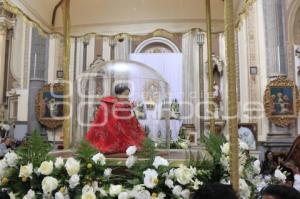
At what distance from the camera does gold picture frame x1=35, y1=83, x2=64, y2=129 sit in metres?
12.3

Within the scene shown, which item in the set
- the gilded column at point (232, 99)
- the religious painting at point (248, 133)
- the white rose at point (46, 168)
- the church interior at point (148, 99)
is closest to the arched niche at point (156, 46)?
the church interior at point (148, 99)

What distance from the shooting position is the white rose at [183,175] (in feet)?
9.34

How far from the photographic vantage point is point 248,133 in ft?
26.9

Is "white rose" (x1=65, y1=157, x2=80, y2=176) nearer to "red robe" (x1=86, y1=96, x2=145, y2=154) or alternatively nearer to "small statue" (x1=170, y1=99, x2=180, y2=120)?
"red robe" (x1=86, y1=96, x2=145, y2=154)

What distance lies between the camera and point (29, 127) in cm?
1224

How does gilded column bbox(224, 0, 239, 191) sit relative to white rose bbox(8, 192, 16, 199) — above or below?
above

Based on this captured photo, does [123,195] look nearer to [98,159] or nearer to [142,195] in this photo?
[142,195]

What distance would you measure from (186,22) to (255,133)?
9.65ft

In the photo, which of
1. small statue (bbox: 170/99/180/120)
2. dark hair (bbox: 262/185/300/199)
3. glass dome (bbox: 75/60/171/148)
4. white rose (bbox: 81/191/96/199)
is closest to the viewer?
dark hair (bbox: 262/185/300/199)

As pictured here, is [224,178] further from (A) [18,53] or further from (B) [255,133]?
(A) [18,53]

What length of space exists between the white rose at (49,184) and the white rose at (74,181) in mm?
113

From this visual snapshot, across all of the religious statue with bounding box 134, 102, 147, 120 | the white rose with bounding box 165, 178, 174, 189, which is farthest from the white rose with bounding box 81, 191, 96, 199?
the religious statue with bounding box 134, 102, 147, 120

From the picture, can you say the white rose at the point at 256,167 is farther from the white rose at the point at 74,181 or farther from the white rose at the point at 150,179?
the white rose at the point at 74,181

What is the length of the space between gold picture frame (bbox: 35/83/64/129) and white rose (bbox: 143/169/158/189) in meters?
9.78
